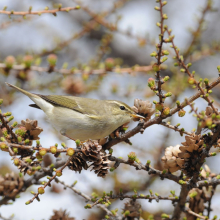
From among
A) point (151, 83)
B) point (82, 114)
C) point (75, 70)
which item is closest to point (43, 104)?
point (82, 114)

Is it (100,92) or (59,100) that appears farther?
(100,92)

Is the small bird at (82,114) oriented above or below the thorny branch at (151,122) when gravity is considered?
above

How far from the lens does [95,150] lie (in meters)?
2.28

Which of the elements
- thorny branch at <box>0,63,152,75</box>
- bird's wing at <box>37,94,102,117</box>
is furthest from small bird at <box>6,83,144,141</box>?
thorny branch at <box>0,63,152,75</box>

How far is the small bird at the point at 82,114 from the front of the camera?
3.79 metres

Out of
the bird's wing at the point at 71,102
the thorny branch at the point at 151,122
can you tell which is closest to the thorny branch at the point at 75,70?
the bird's wing at the point at 71,102

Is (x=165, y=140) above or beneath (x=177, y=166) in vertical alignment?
above

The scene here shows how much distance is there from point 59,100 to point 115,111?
36.4 inches

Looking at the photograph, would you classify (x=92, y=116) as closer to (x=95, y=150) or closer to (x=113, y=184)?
(x=113, y=184)

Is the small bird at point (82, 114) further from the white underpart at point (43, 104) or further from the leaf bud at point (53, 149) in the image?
the leaf bud at point (53, 149)

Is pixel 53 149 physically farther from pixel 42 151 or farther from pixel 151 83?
pixel 151 83

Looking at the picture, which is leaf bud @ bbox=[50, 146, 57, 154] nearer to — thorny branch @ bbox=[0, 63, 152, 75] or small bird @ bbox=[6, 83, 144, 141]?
thorny branch @ bbox=[0, 63, 152, 75]

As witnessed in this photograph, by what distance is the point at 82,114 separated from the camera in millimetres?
4117

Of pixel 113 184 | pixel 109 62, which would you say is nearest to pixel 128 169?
pixel 113 184
